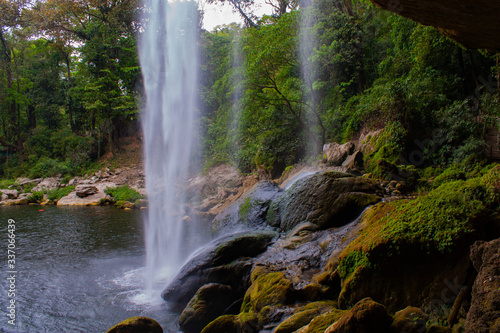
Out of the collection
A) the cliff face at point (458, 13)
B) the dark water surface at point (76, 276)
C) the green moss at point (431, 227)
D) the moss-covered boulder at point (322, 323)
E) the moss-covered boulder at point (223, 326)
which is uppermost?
the cliff face at point (458, 13)

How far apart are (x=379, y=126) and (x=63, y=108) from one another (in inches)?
1281

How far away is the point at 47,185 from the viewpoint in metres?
22.8

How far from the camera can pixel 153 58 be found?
19609 millimetres

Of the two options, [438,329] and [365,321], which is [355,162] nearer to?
[438,329]

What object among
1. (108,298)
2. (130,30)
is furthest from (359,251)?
(130,30)

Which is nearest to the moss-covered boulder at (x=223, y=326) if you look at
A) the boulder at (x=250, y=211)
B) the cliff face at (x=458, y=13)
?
the boulder at (x=250, y=211)

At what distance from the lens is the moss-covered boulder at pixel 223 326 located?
412 cm

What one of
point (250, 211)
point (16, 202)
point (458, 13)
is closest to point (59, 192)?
point (16, 202)

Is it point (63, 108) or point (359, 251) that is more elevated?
point (63, 108)

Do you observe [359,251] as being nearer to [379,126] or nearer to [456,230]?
[456,230]

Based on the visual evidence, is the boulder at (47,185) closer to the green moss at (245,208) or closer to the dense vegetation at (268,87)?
the dense vegetation at (268,87)

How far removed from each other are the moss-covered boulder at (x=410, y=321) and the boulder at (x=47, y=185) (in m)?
25.2

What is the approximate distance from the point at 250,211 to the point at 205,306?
4290 millimetres

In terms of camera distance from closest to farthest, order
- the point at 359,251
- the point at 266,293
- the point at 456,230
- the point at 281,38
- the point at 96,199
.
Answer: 1. the point at 456,230
2. the point at 359,251
3. the point at 266,293
4. the point at 281,38
5. the point at 96,199
